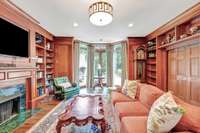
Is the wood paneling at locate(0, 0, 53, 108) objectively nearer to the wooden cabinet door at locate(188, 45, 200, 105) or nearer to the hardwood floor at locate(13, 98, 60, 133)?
the hardwood floor at locate(13, 98, 60, 133)

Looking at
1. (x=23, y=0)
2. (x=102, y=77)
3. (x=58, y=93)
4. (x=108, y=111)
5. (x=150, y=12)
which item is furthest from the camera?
(x=102, y=77)

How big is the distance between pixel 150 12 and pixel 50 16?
2669mm

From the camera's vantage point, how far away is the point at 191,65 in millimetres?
4426

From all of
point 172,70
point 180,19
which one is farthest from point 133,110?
point 172,70

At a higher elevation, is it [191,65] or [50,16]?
[50,16]

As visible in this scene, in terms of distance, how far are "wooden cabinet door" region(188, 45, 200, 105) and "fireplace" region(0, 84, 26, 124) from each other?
14.7 ft

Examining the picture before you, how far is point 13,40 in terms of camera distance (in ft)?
13.3

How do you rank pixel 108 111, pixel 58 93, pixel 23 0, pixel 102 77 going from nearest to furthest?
1. pixel 23 0
2. pixel 108 111
3. pixel 58 93
4. pixel 102 77

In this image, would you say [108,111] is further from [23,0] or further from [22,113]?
[23,0]

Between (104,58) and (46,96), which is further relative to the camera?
(104,58)

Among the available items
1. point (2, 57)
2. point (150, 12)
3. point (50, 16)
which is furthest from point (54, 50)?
point (150, 12)

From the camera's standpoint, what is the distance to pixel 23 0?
136 inches

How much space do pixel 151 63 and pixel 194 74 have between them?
9.78 feet

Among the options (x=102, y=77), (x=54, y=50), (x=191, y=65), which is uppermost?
(x=54, y=50)
